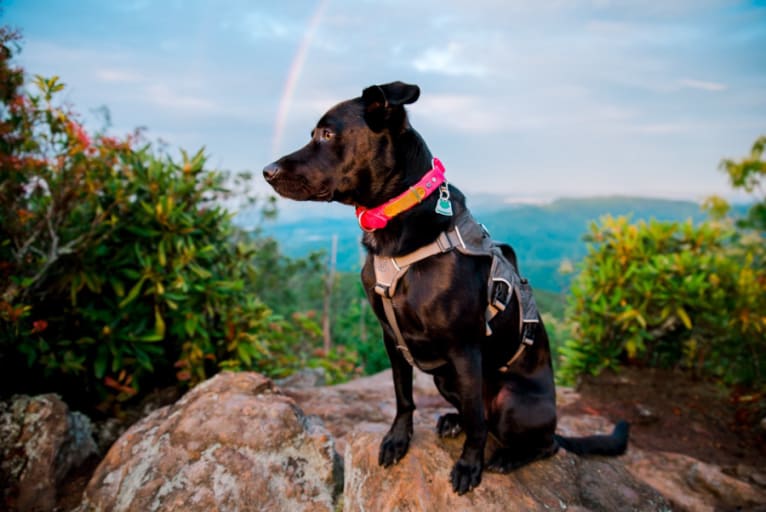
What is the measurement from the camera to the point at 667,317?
18.2 ft

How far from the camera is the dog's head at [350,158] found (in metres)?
2.24

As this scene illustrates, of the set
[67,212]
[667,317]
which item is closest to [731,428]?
[667,317]

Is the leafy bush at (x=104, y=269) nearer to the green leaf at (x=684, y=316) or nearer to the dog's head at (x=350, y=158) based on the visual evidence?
the dog's head at (x=350, y=158)

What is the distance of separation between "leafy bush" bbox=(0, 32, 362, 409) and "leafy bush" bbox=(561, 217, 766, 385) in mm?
3972

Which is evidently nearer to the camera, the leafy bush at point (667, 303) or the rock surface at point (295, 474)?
the rock surface at point (295, 474)

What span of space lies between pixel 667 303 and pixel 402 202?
14.9 feet

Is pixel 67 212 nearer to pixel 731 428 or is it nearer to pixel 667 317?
pixel 667 317

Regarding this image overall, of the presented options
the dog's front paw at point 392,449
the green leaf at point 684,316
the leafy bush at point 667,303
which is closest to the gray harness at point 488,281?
the dog's front paw at point 392,449

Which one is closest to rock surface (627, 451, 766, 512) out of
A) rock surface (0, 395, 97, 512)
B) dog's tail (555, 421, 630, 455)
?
dog's tail (555, 421, 630, 455)

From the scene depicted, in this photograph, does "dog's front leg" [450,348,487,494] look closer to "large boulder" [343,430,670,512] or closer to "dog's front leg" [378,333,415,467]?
"large boulder" [343,430,670,512]

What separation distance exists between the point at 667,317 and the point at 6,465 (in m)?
6.48

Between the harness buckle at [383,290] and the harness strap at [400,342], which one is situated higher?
the harness buckle at [383,290]

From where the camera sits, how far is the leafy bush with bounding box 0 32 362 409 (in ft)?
12.2

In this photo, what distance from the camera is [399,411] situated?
2.67 metres
